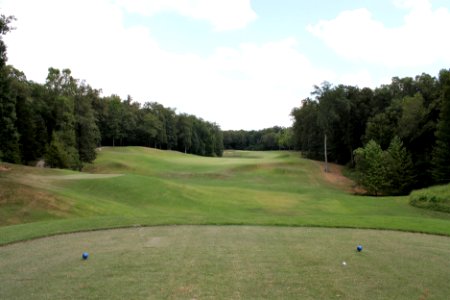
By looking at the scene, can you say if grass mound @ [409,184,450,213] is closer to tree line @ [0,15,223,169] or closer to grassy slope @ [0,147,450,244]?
grassy slope @ [0,147,450,244]

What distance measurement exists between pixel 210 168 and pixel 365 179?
76.8 ft

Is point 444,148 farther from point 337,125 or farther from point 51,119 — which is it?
point 51,119

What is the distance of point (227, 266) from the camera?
23.8 ft

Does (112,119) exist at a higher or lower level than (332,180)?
higher

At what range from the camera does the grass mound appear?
2633cm

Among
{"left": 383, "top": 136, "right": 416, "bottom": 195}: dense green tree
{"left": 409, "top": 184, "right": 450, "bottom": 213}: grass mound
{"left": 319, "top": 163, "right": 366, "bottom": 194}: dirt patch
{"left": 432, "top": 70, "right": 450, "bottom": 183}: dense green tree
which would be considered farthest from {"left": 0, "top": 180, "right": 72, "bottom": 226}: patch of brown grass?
{"left": 432, "top": 70, "right": 450, "bottom": 183}: dense green tree

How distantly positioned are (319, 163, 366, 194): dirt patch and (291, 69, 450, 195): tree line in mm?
2026

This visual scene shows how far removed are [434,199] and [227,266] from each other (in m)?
25.2

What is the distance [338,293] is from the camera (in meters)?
5.79

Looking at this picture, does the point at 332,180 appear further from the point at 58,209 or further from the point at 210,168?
the point at 58,209

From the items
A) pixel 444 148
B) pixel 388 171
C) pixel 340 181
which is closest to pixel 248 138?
pixel 340 181

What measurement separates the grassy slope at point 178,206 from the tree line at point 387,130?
7371 mm

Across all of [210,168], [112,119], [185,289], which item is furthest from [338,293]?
[112,119]

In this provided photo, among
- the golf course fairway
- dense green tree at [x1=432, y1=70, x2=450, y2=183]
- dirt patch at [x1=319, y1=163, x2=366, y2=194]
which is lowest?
dirt patch at [x1=319, y1=163, x2=366, y2=194]
